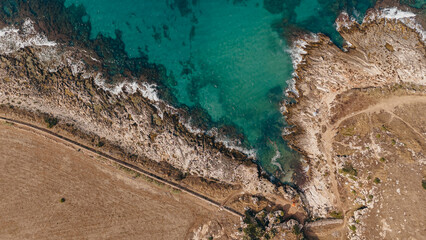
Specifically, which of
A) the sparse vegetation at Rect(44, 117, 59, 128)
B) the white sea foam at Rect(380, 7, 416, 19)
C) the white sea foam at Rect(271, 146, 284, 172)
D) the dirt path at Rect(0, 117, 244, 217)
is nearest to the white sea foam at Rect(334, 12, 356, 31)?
the white sea foam at Rect(380, 7, 416, 19)

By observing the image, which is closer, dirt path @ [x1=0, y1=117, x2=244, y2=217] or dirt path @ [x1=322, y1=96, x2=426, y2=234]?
dirt path @ [x1=322, y1=96, x2=426, y2=234]

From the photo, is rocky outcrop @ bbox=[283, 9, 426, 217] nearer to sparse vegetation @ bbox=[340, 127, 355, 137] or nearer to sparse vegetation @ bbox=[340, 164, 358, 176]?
sparse vegetation @ bbox=[340, 164, 358, 176]

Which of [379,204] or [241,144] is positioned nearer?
[379,204]

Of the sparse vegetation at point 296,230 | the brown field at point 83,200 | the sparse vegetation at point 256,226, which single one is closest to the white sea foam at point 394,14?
the sparse vegetation at point 296,230

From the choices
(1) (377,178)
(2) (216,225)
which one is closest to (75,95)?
(2) (216,225)

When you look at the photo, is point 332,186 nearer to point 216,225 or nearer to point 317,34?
point 216,225

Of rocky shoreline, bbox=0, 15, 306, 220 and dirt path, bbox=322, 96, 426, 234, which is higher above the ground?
dirt path, bbox=322, 96, 426, 234
